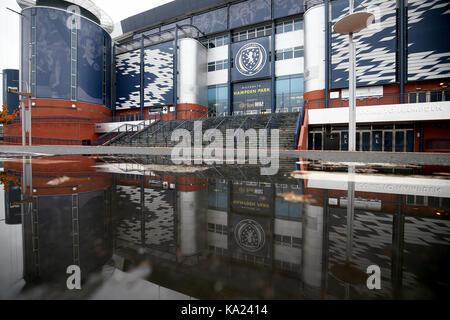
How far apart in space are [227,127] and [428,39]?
677 inches

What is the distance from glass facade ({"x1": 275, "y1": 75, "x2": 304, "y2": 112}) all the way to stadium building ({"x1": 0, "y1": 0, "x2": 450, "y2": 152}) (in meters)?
0.11

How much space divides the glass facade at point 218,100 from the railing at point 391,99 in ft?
36.6

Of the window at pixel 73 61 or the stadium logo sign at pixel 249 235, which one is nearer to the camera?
the stadium logo sign at pixel 249 235

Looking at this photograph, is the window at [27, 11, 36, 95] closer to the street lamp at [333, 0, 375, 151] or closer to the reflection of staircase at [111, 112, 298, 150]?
the reflection of staircase at [111, 112, 298, 150]

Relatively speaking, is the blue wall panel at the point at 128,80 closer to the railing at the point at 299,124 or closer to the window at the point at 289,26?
the window at the point at 289,26

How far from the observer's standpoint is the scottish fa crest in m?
26.2

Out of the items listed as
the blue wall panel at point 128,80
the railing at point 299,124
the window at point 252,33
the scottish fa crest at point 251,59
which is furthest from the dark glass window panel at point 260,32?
the blue wall panel at point 128,80

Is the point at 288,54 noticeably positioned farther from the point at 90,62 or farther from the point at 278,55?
the point at 90,62

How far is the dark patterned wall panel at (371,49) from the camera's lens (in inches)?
730

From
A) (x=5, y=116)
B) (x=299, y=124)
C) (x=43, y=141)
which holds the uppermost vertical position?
(x=5, y=116)

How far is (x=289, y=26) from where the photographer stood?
25.5 metres

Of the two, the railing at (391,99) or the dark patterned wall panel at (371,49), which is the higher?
the dark patterned wall panel at (371,49)

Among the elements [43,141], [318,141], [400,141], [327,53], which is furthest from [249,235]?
[43,141]

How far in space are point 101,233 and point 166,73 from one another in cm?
2925
